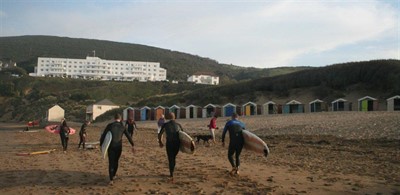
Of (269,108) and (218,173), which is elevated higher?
(269,108)

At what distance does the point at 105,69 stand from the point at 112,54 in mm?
25697

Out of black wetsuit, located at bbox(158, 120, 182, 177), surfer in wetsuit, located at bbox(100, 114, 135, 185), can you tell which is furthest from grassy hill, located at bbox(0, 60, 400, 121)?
surfer in wetsuit, located at bbox(100, 114, 135, 185)

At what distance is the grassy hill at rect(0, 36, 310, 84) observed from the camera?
6097 inches

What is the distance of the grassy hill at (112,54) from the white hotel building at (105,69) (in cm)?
744

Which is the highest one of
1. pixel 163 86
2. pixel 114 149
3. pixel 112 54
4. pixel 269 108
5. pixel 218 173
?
pixel 112 54

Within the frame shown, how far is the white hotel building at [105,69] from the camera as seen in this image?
141 metres

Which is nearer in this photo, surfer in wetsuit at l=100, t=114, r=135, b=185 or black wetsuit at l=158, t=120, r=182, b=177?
surfer in wetsuit at l=100, t=114, r=135, b=185

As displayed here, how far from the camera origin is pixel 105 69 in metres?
145

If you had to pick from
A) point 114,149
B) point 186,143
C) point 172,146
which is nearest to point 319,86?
point 186,143

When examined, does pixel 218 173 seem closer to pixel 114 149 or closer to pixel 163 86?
pixel 114 149

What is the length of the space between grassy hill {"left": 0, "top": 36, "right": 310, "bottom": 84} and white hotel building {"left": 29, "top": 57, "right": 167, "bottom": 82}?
744cm

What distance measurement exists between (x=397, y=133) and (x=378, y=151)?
5546 millimetres

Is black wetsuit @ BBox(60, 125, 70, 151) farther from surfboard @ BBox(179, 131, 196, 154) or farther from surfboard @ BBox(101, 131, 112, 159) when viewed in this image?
surfboard @ BBox(179, 131, 196, 154)

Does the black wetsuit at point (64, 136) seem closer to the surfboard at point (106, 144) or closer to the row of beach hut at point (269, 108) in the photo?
the surfboard at point (106, 144)
